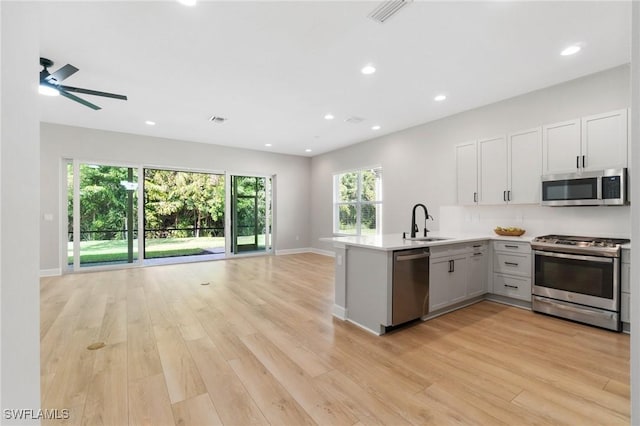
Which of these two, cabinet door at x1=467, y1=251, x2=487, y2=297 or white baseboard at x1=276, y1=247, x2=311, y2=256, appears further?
white baseboard at x1=276, y1=247, x2=311, y2=256

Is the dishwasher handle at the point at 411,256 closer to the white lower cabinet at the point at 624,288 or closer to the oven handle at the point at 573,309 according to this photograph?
the oven handle at the point at 573,309

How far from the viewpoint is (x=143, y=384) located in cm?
211

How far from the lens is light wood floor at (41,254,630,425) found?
1.84 metres

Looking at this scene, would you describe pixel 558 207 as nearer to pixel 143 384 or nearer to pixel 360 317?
pixel 360 317

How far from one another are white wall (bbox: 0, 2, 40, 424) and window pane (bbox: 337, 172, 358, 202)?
686 cm

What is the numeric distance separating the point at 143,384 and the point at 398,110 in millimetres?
4764

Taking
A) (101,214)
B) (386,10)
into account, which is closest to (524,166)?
(386,10)

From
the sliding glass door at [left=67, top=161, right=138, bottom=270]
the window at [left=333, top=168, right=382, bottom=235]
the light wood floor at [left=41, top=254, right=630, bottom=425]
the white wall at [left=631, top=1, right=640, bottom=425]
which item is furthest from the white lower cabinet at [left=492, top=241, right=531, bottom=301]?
the sliding glass door at [left=67, top=161, right=138, bottom=270]

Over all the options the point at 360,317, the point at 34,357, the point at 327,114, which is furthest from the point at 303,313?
the point at 327,114

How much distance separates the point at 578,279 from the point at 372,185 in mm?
4307

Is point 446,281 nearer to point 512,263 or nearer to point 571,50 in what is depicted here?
point 512,263

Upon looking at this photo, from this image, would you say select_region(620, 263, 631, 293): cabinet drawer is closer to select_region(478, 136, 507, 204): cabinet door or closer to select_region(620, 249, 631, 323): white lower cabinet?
select_region(620, 249, 631, 323): white lower cabinet

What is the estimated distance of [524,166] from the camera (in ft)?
13.0

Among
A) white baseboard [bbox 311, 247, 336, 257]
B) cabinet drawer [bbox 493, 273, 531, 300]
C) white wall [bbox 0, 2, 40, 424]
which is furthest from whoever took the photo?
white baseboard [bbox 311, 247, 336, 257]
